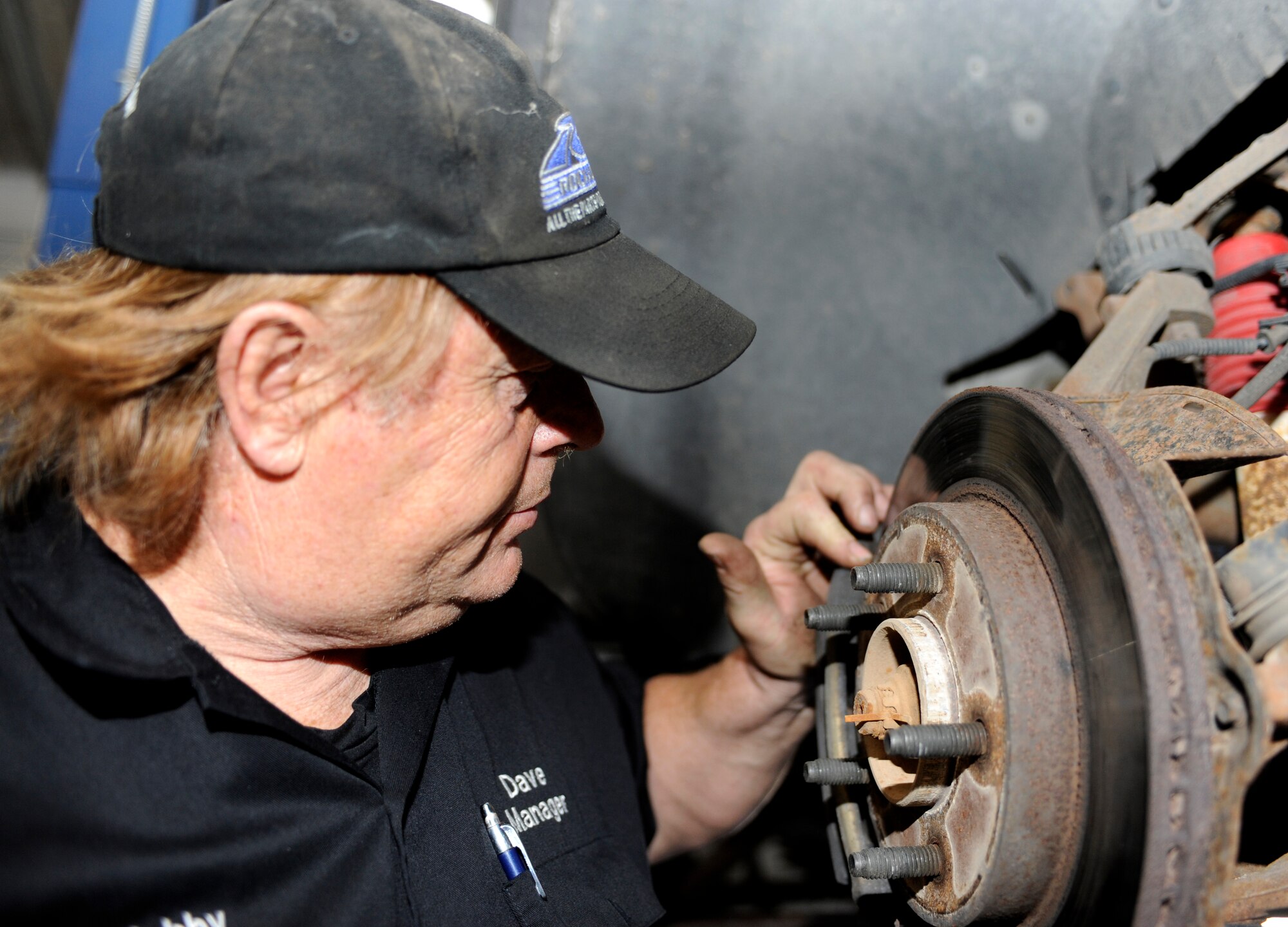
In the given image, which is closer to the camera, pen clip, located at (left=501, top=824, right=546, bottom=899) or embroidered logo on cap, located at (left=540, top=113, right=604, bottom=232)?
embroidered logo on cap, located at (left=540, top=113, right=604, bottom=232)

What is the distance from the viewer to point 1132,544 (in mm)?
541

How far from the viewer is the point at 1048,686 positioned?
23.5 inches

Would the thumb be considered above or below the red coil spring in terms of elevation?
below

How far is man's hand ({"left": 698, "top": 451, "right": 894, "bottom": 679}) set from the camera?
98 cm

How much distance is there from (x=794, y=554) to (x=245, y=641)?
1.98 feet

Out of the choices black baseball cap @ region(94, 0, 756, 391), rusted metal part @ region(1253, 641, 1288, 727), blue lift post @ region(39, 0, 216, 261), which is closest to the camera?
rusted metal part @ region(1253, 641, 1288, 727)

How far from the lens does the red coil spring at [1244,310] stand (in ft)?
2.56

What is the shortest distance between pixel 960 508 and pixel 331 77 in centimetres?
53

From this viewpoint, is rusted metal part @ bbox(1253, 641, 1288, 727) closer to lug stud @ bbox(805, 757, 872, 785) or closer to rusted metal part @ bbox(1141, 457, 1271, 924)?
rusted metal part @ bbox(1141, 457, 1271, 924)

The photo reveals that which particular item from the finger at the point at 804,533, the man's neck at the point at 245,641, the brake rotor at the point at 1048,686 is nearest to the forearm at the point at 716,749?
the finger at the point at 804,533

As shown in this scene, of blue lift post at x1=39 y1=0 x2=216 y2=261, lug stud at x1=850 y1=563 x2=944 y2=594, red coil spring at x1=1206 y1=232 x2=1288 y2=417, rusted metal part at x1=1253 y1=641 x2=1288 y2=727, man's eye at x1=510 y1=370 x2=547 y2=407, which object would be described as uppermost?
blue lift post at x1=39 y1=0 x2=216 y2=261

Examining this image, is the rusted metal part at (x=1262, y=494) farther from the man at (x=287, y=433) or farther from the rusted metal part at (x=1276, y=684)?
the man at (x=287, y=433)

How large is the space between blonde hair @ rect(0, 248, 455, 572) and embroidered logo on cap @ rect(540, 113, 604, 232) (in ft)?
0.35

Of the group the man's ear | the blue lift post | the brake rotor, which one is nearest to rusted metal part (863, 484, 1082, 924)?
the brake rotor
